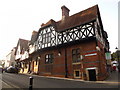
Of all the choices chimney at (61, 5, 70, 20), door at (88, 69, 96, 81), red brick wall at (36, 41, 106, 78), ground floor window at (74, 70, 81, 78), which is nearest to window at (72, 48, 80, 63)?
red brick wall at (36, 41, 106, 78)

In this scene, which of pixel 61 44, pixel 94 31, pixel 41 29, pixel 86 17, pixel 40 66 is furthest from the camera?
pixel 41 29

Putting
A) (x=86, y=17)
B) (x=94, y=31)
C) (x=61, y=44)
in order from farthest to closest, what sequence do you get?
(x=61, y=44), (x=86, y=17), (x=94, y=31)

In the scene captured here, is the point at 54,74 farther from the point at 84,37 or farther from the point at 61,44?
the point at 84,37

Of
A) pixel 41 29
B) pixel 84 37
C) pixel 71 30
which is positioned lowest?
pixel 84 37

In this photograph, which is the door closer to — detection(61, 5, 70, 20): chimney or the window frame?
the window frame

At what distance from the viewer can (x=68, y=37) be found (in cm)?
1548

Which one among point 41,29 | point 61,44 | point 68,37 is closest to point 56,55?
point 61,44

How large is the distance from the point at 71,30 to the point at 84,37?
2639 millimetres

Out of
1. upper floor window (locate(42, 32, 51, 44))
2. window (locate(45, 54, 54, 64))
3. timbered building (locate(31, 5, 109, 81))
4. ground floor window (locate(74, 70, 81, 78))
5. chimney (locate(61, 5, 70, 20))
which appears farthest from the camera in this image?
chimney (locate(61, 5, 70, 20))

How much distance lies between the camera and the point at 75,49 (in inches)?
575

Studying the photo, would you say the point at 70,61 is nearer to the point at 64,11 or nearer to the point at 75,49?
the point at 75,49

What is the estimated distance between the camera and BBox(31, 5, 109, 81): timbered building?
12539 mm

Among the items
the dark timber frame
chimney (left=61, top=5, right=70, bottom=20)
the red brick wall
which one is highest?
chimney (left=61, top=5, right=70, bottom=20)

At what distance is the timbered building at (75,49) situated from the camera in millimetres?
12539
